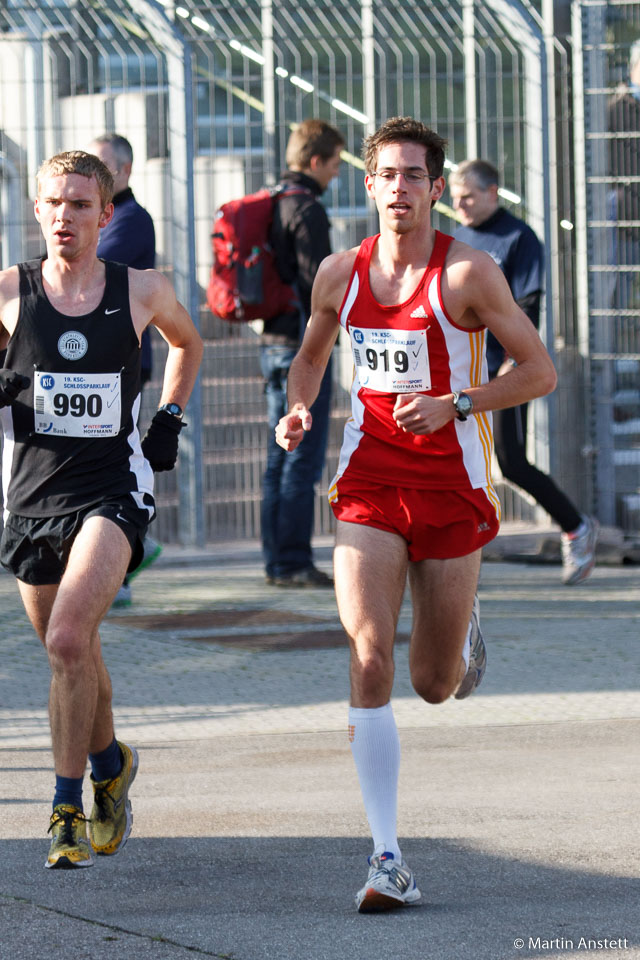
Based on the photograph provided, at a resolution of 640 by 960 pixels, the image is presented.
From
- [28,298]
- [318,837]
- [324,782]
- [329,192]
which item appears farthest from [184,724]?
[329,192]

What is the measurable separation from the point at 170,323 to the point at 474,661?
154 cm

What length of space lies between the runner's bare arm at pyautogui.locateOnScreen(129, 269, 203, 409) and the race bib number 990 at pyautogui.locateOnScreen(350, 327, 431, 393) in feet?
2.13

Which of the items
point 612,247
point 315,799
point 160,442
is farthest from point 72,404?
point 612,247

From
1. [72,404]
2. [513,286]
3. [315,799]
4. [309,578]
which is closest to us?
[72,404]

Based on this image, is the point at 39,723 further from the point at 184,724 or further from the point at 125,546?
the point at 125,546

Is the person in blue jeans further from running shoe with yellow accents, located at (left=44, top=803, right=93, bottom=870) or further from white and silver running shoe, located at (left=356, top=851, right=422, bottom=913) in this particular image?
white and silver running shoe, located at (left=356, top=851, right=422, bottom=913)

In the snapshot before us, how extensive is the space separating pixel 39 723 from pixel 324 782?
151cm

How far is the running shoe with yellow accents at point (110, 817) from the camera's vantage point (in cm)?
526

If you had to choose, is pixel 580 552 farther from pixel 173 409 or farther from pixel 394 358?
pixel 394 358

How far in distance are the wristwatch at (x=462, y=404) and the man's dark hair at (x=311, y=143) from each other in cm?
504

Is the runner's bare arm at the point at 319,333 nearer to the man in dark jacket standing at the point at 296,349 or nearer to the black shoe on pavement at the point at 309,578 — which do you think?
the man in dark jacket standing at the point at 296,349

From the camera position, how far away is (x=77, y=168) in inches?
216

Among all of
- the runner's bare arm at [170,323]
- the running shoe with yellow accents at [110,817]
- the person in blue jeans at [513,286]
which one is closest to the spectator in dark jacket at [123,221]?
the person in blue jeans at [513,286]

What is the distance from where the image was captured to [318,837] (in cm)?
539
